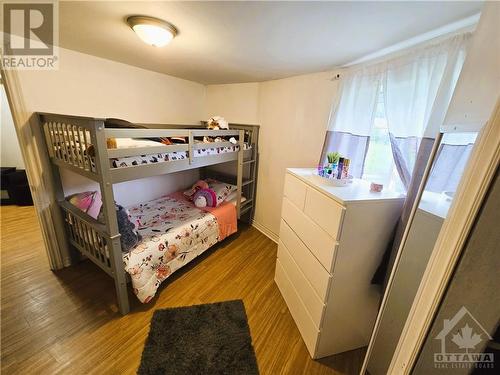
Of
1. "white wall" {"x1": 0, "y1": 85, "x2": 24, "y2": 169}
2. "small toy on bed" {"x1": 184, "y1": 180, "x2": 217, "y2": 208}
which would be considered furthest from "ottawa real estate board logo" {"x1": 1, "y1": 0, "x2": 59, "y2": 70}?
"white wall" {"x1": 0, "y1": 85, "x2": 24, "y2": 169}

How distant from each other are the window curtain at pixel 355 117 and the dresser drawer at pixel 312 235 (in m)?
0.65

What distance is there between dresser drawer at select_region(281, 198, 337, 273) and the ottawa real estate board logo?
6.72 feet

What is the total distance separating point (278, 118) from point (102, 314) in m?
2.72

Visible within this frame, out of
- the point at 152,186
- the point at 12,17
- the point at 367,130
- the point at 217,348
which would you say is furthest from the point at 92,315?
the point at 367,130

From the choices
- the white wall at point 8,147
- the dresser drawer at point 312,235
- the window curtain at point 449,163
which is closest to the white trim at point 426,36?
the window curtain at point 449,163

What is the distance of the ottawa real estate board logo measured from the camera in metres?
1.17

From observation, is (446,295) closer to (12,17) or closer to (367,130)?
(367,130)

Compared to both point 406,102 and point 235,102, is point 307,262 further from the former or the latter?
point 235,102

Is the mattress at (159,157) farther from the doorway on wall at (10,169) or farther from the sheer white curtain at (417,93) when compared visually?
the doorway on wall at (10,169)

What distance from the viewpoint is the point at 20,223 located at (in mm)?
2768

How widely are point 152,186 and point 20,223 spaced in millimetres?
1936

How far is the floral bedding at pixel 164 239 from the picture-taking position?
5.44ft

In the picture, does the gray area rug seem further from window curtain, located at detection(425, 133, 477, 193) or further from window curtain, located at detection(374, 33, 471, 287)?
window curtain, located at detection(425, 133, 477, 193)

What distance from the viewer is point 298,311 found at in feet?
5.34
